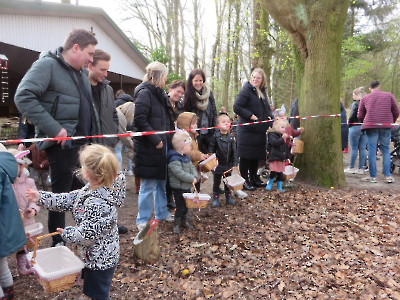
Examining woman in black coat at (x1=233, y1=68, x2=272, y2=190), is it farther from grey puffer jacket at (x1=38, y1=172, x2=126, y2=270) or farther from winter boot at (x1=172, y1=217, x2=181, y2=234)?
grey puffer jacket at (x1=38, y1=172, x2=126, y2=270)

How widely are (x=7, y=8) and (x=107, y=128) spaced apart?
5670mm

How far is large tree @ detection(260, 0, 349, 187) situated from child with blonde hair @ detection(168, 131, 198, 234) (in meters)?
3.17

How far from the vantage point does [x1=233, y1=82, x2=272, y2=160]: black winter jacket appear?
5.96 meters

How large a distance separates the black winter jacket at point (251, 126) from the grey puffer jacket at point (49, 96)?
352cm

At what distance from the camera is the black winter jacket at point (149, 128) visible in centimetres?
396

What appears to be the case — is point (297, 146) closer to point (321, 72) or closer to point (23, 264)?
point (321, 72)

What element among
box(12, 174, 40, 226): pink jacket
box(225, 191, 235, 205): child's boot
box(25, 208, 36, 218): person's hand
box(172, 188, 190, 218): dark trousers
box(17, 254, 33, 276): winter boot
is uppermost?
box(12, 174, 40, 226): pink jacket

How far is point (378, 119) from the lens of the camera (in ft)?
22.3

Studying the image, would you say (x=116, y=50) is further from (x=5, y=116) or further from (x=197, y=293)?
(x=197, y=293)

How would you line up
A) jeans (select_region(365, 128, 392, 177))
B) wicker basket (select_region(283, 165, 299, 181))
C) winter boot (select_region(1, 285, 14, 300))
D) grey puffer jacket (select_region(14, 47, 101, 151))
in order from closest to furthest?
winter boot (select_region(1, 285, 14, 300))
grey puffer jacket (select_region(14, 47, 101, 151))
wicker basket (select_region(283, 165, 299, 181))
jeans (select_region(365, 128, 392, 177))

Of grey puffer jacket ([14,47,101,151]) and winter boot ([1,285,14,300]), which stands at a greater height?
grey puffer jacket ([14,47,101,151])

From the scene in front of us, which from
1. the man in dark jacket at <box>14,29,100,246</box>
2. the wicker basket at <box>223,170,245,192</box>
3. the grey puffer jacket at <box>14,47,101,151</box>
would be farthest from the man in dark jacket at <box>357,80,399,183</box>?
the grey puffer jacket at <box>14,47,101,151</box>

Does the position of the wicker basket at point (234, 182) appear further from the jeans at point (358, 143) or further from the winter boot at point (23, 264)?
the jeans at point (358, 143)

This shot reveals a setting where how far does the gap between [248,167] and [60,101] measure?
401 cm
